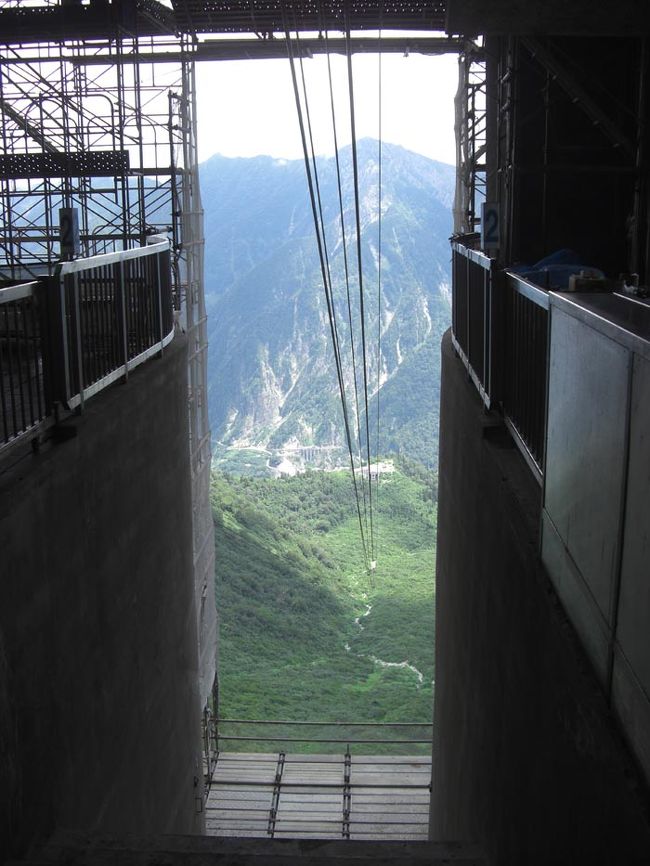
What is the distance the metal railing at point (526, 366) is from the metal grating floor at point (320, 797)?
1062cm

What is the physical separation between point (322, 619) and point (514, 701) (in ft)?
99.8

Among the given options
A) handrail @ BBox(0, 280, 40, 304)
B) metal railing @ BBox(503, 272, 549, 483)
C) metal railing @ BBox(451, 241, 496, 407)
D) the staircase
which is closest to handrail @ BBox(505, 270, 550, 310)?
metal railing @ BBox(503, 272, 549, 483)

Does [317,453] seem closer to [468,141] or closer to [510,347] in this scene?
[468,141]

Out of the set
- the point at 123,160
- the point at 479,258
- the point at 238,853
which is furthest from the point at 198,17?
the point at 238,853

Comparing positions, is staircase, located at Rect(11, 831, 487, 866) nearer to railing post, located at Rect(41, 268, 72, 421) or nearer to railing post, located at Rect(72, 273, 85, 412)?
railing post, located at Rect(41, 268, 72, 421)

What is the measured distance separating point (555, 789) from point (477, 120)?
16339 millimetres

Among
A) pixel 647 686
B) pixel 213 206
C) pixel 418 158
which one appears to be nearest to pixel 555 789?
pixel 647 686

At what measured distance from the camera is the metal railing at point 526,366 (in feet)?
17.0

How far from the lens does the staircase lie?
15.9ft

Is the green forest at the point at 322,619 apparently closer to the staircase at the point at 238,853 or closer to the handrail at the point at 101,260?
the handrail at the point at 101,260

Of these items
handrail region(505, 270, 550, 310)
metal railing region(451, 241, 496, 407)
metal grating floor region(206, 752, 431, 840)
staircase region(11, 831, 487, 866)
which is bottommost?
metal grating floor region(206, 752, 431, 840)

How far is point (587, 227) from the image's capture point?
11031mm

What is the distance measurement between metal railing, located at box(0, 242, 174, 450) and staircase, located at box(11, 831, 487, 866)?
6.70 feet

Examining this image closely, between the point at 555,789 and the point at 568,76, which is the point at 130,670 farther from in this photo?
the point at 568,76
